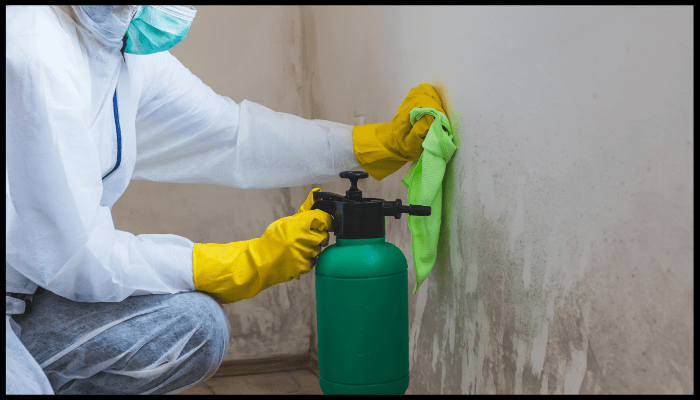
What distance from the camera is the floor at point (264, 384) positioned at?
1.55 metres

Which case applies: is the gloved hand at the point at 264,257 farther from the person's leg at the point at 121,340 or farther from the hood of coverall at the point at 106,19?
the hood of coverall at the point at 106,19

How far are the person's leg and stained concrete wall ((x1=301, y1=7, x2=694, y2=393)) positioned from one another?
1.51ft

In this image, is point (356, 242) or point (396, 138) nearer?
point (356, 242)

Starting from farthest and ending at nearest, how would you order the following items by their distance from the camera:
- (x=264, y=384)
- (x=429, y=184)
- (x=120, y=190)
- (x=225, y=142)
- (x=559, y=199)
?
(x=264, y=384), (x=225, y=142), (x=120, y=190), (x=429, y=184), (x=559, y=199)

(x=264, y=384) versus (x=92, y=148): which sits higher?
(x=92, y=148)

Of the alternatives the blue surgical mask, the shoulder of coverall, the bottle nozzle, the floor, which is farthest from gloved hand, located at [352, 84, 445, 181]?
the floor

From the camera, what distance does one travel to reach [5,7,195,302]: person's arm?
78cm

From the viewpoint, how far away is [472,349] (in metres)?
0.96

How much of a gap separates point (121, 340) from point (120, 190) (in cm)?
29

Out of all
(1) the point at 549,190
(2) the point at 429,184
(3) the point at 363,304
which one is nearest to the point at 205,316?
(3) the point at 363,304

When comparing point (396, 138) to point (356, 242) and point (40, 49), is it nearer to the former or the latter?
point (356, 242)

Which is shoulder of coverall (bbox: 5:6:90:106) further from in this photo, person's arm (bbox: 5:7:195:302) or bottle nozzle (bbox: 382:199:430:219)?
bottle nozzle (bbox: 382:199:430:219)

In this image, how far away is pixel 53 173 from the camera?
0.78 metres

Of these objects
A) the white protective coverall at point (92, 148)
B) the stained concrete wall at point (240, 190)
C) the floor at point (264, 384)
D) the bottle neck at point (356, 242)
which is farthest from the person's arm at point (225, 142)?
the floor at point (264, 384)
